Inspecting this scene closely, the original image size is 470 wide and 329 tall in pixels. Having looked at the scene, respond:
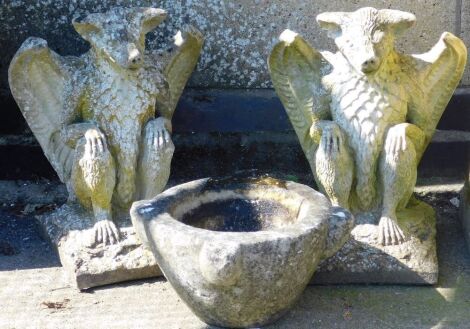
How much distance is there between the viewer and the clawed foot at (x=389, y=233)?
424 cm

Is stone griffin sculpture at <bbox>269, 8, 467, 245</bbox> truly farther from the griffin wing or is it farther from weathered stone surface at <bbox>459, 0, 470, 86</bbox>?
weathered stone surface at <bbox>459, 0, 470, 86</bbox>

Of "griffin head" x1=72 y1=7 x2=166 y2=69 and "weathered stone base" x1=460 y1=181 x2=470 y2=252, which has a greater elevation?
"griffin head" x1=72 y1=7 x2=166 y2=69

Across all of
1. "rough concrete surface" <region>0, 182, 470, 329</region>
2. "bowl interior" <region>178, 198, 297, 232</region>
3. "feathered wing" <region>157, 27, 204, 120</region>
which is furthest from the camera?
"feathered wing" <region>157, 27, 204, 120</region>

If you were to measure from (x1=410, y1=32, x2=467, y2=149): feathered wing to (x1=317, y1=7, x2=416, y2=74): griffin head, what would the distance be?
248mm

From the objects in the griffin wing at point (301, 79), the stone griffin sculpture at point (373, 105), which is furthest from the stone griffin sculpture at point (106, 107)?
the stone griffin sculpture at point (373, 105)

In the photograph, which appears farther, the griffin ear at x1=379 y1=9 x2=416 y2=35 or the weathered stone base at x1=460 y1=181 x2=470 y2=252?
the weathered stone base at x1=460 y1=181 x2=470 y2=252

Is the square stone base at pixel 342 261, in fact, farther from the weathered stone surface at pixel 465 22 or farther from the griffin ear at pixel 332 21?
the weathered stone surface at pixel 465 22

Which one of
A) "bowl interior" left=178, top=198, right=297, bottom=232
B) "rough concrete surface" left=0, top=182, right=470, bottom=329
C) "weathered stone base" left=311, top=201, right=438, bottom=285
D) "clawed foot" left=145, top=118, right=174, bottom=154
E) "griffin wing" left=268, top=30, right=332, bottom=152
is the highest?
"griffin wing" left=268, top=30, right=332, bottom=152

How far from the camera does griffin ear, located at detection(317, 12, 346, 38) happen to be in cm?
417

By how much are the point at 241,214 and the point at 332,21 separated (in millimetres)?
1024

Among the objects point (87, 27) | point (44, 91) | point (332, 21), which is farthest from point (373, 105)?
point (44, 91)

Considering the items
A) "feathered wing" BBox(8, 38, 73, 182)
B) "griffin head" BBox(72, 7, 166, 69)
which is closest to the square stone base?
"feathered wing" BBox(8, 38, 73, 182)

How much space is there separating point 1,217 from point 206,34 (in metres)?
1.60

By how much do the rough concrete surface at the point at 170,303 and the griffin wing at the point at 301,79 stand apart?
2.87ft
